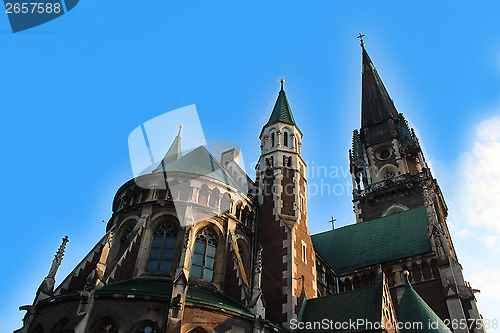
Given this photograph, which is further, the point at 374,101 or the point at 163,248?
the point at 374,101

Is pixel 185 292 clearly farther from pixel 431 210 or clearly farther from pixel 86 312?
pixel 431 210

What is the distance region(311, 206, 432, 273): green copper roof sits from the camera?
31078 millimetres

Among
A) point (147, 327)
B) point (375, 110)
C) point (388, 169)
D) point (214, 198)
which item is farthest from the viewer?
point (375, 110)

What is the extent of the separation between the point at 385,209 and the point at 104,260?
35.0 meters

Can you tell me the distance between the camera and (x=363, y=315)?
2012cm

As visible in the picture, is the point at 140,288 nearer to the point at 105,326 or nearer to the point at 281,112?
the point at 105,326

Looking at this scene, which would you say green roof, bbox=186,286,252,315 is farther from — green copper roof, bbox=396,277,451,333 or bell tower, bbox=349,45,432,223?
bell tower, bbox=349,45,432,223

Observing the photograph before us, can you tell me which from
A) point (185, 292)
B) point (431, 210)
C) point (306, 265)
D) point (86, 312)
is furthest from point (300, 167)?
point (86, 312)

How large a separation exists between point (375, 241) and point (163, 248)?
1914 centimetres

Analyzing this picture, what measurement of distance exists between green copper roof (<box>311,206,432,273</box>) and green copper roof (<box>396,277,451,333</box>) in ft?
27.5

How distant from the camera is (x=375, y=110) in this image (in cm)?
5981

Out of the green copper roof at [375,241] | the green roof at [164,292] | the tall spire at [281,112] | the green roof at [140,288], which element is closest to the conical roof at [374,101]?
the green copper roof at [375,241]

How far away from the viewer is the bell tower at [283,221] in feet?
76.4

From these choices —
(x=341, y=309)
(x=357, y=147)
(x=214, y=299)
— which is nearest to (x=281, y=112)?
(x=341, y=309)
